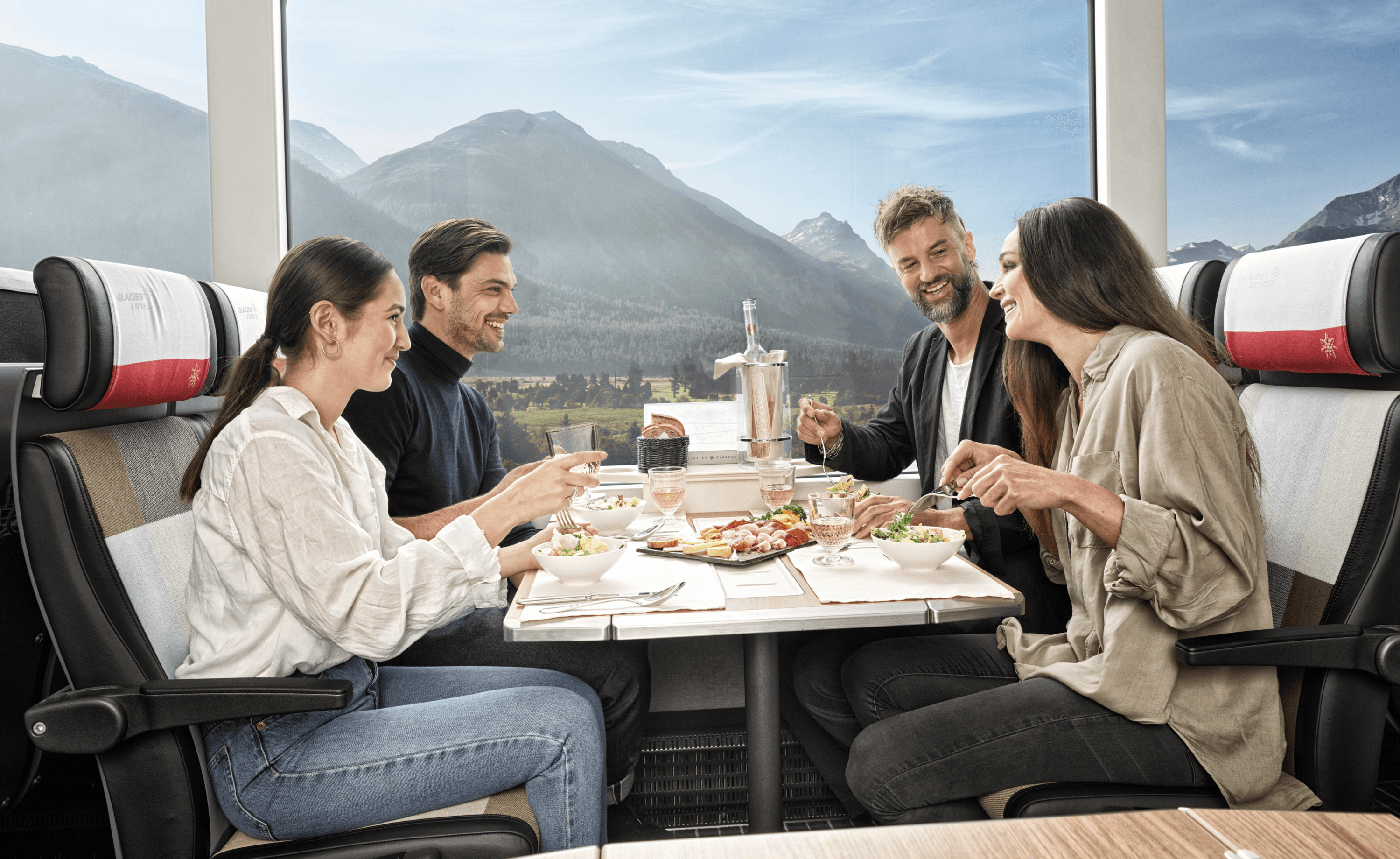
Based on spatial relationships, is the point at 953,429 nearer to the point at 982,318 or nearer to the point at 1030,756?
the point at 982,318

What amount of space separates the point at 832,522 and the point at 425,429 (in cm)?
114

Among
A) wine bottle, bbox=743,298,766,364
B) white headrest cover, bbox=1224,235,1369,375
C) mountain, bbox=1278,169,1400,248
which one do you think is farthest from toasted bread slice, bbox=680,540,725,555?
mountain, bbox=1278,169,1400,248

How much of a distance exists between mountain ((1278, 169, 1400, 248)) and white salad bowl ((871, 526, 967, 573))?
2246mm

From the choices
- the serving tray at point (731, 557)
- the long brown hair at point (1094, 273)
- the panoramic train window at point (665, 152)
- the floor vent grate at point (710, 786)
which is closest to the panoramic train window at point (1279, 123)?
the panoramic train window at point (665, 152)

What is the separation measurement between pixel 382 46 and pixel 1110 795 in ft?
9.48

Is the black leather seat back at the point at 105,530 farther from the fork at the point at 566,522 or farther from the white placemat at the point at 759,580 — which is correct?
the white placemat at the point at 759,580

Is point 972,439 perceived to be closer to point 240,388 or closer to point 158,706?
point 240,388

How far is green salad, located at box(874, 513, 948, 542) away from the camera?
1.56 metres

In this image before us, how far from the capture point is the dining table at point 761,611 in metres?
1.28

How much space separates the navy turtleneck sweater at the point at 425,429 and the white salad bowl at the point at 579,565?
635mm

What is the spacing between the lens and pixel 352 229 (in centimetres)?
271

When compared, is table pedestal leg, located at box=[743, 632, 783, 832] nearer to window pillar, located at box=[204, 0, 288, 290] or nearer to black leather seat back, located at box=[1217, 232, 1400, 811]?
black leather seat back, located at box=[1217, 232, 1400, 811]

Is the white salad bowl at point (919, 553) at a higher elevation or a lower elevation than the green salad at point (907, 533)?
lower

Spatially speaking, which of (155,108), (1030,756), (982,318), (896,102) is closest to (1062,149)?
(896,102)
